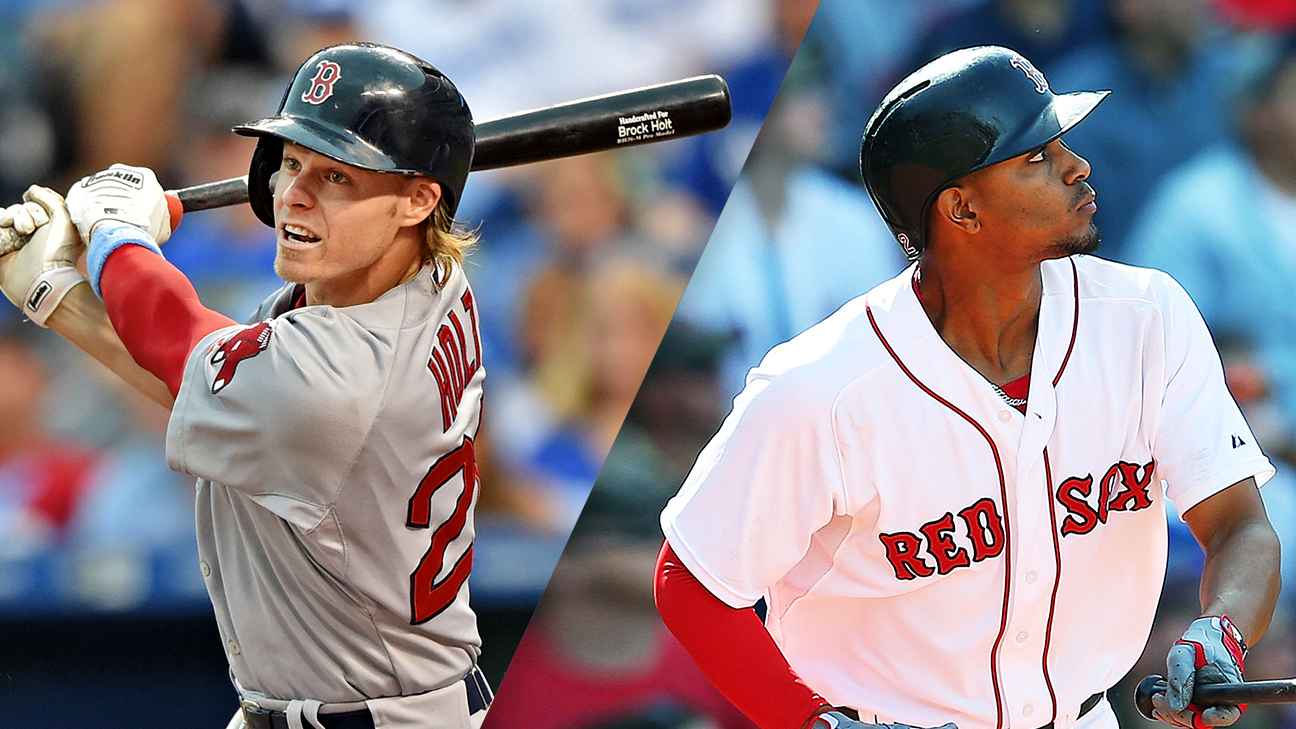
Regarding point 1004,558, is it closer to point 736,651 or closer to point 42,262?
point 736,651

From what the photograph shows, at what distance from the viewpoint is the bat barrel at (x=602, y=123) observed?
2361 mm

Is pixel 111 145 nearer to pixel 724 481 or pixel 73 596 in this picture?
pixel 73 596

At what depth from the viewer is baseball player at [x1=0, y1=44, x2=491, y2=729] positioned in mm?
1785

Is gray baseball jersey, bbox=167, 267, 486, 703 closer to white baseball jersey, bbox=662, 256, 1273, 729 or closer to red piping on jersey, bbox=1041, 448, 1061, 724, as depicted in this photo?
white baseball jersey, bbox=662, 256, 1273, 729

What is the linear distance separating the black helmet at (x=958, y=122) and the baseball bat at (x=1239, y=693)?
69 cm

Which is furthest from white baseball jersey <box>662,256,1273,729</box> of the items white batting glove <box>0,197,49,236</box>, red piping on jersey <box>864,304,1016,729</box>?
white batting glove <box>0,197,49,236</box>

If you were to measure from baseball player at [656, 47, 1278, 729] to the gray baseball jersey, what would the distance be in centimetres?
35

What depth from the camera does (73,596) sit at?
3350 millimetres

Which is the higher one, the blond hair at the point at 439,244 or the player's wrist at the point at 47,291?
the blond hair at the point at 439,244

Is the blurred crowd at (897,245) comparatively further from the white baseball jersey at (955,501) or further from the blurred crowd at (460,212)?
the white baseball jersey at (955,501)

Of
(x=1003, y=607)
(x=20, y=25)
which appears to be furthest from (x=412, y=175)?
(x=20, y=25)

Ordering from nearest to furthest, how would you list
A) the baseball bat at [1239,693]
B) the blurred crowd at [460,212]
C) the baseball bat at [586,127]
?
the baseball bat at [1239,693]
the baseball bat at [586,127]
the blurred crowd at [460,212]

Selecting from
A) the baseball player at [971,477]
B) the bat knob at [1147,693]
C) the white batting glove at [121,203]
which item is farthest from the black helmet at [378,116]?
the bat knob at [1147,693]

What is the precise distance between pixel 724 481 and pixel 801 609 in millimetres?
244
